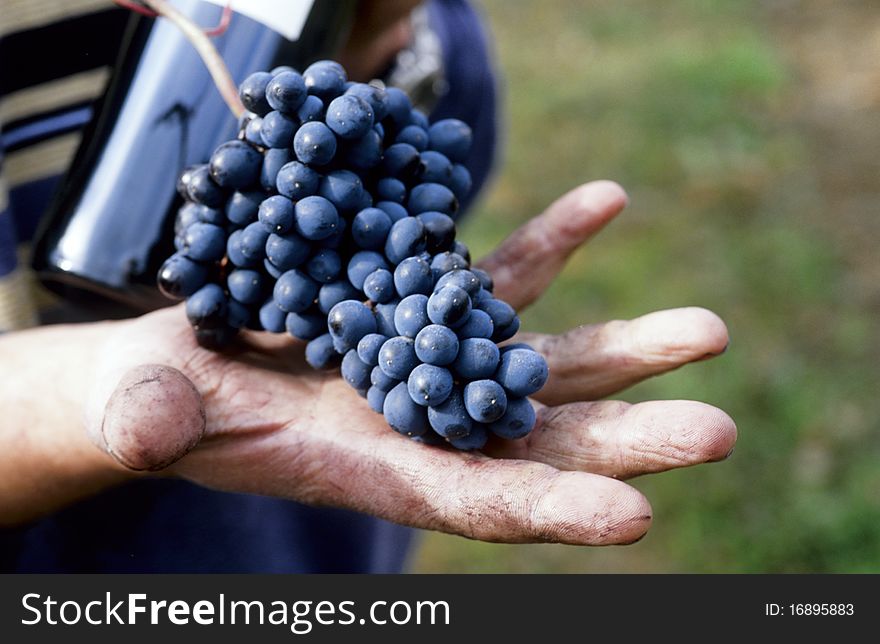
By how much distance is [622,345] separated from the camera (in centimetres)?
113

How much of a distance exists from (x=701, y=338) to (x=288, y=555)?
76 cm

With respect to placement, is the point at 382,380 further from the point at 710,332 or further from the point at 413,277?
the point at 710,332

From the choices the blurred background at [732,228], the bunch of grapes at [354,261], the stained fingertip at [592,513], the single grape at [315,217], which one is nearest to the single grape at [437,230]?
the bunch of grapes at [354,261]

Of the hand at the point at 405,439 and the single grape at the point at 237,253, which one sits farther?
the single grape at the point at 237,253

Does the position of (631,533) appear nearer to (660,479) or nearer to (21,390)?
(21,390)

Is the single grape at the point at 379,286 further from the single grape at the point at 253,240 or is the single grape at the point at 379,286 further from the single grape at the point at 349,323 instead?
the single grape at the point at 253,240

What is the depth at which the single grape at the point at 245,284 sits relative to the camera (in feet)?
3.45

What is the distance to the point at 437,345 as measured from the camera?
91 centimetres

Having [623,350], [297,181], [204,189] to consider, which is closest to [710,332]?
[623,350]

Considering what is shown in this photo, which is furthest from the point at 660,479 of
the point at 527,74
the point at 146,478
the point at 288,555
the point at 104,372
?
the point at 527,74

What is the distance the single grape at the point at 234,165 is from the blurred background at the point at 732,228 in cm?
144

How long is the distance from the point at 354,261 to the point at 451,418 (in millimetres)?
220

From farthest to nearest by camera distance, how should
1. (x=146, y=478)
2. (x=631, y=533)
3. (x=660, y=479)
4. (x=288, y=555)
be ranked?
1. (x=660, y=479)
2. (x=288, y=555)
3. (x=146, y=478)
4. (x=631, y=533)

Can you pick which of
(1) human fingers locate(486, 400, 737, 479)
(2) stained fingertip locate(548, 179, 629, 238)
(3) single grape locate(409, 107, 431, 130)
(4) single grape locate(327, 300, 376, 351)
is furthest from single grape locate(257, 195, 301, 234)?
(2) stained fingertip locate(548, 179, 629, 238)
